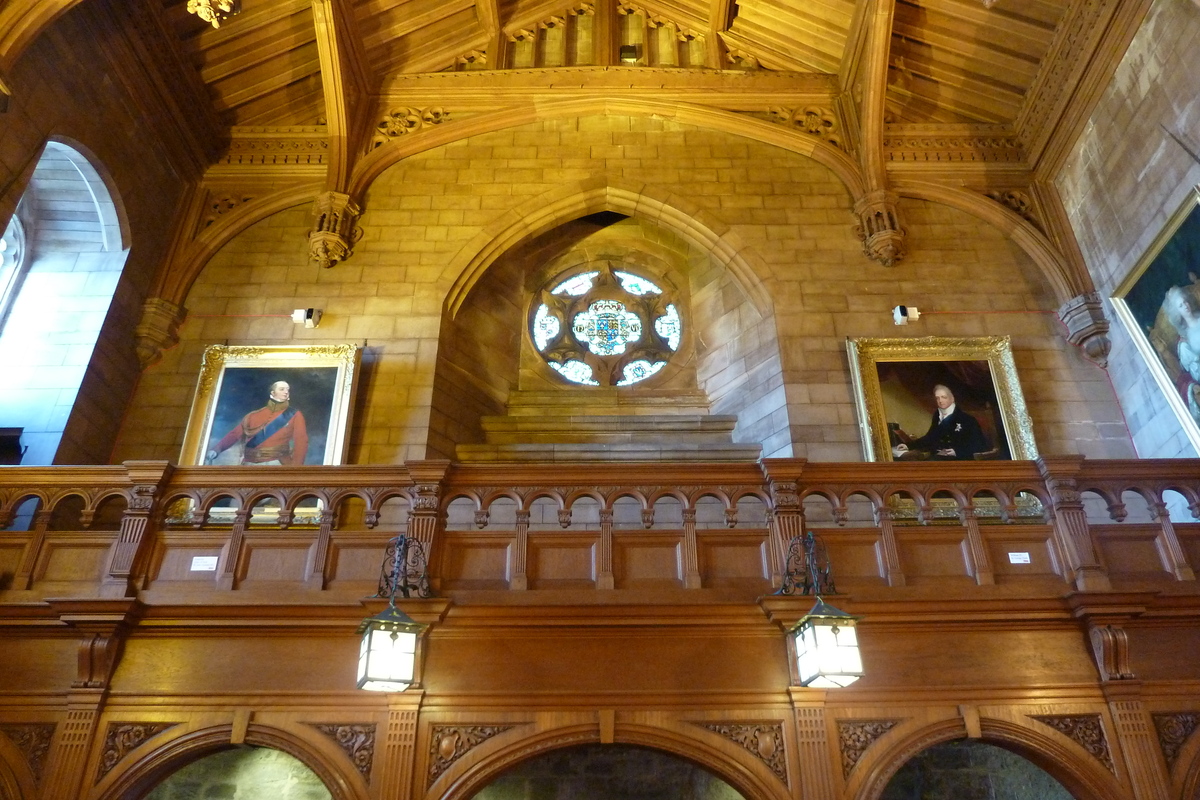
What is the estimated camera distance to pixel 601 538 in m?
5.73

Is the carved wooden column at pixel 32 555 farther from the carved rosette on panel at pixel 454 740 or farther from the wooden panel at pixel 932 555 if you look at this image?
the wooden panel at pixel 932 555

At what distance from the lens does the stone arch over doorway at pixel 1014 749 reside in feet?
16.2

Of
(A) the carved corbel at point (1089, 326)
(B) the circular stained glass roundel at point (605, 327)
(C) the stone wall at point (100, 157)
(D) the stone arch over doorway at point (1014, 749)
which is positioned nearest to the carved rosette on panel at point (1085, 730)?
(D) the stone arch over doorway at point (1014, 749)

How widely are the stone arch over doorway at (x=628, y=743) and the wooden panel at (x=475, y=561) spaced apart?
3.29 ft

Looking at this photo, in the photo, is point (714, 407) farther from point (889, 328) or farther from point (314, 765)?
point (314, 765)

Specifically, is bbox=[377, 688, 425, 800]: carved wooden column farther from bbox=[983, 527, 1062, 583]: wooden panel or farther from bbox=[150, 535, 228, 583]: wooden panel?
bbox=[983, 527, 1062, 583]: wooden panel

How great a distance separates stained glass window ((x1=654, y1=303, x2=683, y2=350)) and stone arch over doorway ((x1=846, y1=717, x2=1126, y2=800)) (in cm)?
630

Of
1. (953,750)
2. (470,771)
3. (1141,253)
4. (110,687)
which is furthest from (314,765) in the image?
(1141,253)

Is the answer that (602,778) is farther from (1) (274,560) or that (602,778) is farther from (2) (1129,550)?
(2) (1129,550)

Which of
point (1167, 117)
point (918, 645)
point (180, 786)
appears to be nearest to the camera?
point (918, 645)

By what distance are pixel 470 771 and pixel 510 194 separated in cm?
657

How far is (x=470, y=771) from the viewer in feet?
16.4

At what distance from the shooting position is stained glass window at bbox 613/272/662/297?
11212 mm

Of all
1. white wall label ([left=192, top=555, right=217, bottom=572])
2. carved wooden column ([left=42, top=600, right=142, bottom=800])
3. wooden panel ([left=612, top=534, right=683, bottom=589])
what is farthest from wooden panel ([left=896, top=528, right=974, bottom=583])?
carved wooden column ([left=42, top=600, right=142, bottom=800])
